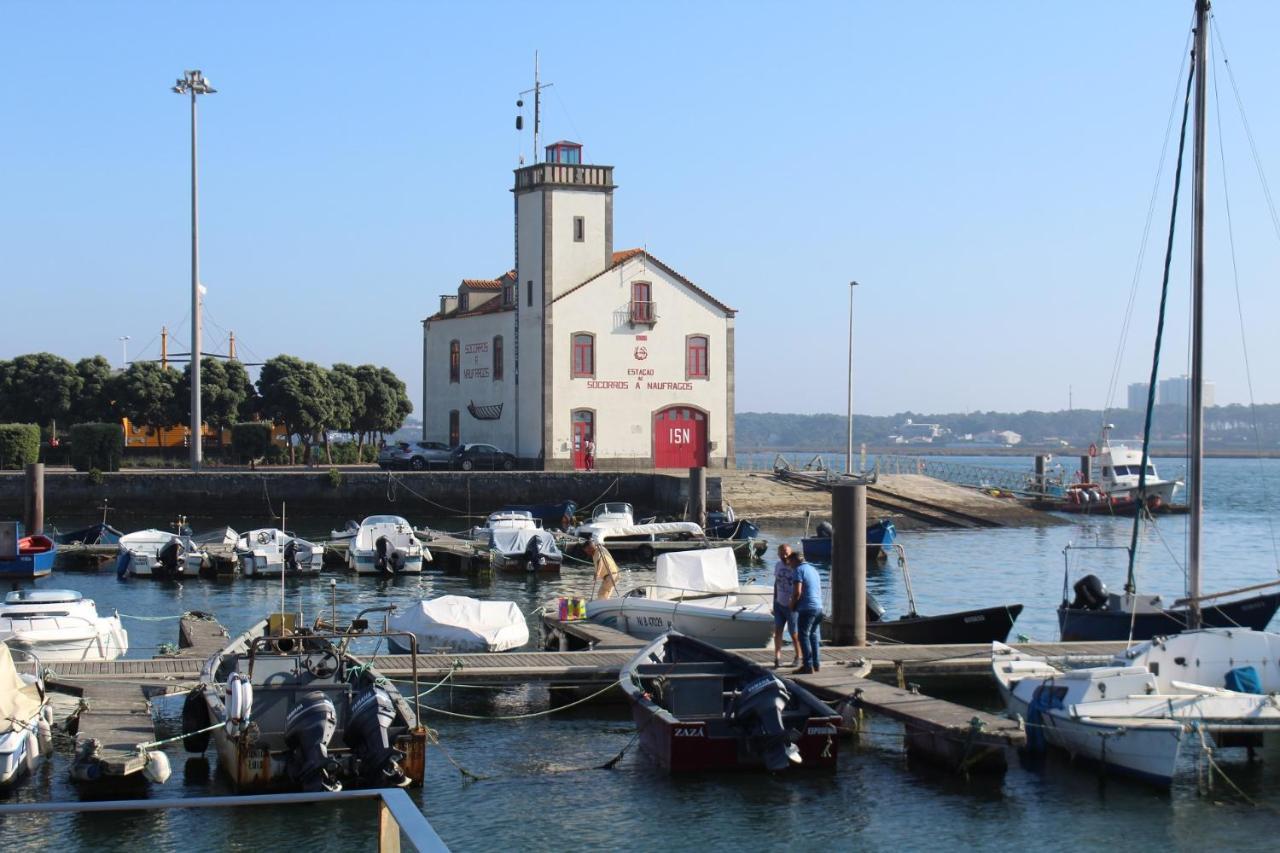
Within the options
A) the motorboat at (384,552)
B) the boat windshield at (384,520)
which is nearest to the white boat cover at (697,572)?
the motorboat at (384,552)

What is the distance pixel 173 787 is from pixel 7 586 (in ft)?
78.0

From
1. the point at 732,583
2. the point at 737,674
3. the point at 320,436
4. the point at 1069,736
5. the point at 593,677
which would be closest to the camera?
the point at 1069,736

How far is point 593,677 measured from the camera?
20.7 meters

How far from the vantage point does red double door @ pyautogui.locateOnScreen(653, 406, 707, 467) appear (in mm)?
60344

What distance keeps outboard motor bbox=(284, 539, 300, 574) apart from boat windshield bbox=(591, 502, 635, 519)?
37.4 ft

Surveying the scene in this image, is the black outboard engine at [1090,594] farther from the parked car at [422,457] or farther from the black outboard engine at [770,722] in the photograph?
the parked car at [422,457]

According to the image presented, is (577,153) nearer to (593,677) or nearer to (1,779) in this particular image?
(593,677)

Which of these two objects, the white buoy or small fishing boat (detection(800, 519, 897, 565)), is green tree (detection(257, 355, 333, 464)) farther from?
the white buoy

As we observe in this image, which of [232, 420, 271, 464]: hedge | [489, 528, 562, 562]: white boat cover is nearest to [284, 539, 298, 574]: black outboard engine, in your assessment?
[489, 528, 562, 562]: white boat cover

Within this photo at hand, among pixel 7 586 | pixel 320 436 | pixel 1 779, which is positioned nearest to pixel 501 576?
pixel 7 586

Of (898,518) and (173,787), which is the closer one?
(173,787)

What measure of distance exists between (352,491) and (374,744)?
141 ft

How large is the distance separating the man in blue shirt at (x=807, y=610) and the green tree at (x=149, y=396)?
56.6 metres

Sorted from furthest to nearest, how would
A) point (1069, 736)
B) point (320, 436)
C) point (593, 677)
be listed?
point (320, 436), point (593, 677), point (1069, 736)
